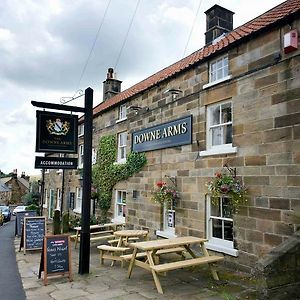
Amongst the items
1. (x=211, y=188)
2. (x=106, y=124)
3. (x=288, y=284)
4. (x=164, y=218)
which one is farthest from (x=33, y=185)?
(x=288, y=284)

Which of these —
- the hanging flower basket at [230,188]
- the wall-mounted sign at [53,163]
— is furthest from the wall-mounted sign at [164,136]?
the wall-mounted sign at [53,163]

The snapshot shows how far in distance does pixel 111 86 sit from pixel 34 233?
1315 cm

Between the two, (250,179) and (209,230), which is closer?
(250,179)

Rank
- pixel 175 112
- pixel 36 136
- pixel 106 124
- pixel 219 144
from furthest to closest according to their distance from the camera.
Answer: pixel 106 124 → pixel 175 112 → pixel 219 144 → pixel 36 136

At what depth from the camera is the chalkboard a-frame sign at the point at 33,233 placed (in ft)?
36.2

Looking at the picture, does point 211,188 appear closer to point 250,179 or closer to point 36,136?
point 250,179

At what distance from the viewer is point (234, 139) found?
26.6ft

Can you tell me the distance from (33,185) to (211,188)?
130 ft

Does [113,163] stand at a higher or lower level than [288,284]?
higher

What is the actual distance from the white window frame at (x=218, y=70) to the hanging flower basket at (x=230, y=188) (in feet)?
8.31

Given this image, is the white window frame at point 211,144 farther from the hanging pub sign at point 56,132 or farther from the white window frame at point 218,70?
the hanging pub sign at point 56,132

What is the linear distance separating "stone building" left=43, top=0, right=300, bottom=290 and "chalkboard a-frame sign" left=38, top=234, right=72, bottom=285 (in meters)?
3.64

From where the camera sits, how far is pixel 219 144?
882 centimetres

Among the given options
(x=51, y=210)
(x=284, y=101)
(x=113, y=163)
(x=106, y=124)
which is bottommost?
(x=51, y=210)
